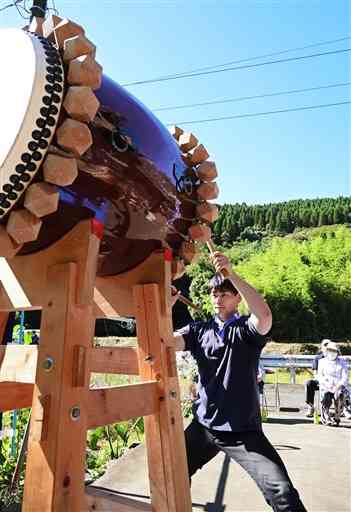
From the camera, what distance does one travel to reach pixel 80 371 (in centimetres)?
125

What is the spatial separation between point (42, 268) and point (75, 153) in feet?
1.32

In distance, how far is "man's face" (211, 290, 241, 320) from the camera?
2311 millimetres

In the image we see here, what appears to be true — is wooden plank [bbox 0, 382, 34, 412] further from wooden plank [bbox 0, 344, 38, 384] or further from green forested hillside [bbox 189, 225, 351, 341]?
green forested hillside [bbox 189, 225, 351, 341]

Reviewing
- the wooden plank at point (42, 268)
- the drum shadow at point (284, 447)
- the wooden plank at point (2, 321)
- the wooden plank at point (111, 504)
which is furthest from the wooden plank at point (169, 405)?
the drum shadow at point (284, 447)

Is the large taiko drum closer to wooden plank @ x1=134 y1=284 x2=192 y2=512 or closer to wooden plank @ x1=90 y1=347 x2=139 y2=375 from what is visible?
wooden plank @ x1=134 y1=284 x2=192 y2=512

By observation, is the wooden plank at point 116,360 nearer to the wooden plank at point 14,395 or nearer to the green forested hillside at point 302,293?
the wooden plank at point 14,395

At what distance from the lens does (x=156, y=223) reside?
1594 mm

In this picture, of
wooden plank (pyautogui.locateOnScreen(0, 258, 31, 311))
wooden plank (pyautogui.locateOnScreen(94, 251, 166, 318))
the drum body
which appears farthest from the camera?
wooden plank (pyautogui.locateOnScreen(94, 251, 166, 318))

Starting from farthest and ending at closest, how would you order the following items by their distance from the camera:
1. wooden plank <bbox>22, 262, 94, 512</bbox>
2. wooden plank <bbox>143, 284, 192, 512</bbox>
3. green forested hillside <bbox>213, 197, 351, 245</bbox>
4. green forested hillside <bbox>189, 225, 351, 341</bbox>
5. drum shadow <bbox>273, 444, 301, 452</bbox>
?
1. green forested hillside <bbox>213, 197, 351, 245</bbox>
2. green forested hillside <bbox>189, 225, 351, 341</bbox>
3. drum shadow <bbox>273, 444, 301, 452</bbox>
4. wooden plank <bbox>143, 284, 192, 512</bbox>
5. wooden plank <bbox>22, 262, 94, 512</bbox>

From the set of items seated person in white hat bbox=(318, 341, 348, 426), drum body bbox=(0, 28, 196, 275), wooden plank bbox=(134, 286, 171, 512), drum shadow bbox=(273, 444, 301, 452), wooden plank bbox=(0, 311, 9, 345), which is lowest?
drum shadow bbox=(273, 444, 301, 452)

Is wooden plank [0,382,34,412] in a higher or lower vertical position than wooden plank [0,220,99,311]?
lower

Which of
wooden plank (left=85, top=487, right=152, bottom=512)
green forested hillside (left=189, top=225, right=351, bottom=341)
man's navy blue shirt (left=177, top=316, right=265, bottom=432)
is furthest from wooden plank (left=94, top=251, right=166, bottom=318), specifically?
green forested hillside (left=189, top=225, right=351, bottom=341)

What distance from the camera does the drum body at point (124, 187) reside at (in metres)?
1.33

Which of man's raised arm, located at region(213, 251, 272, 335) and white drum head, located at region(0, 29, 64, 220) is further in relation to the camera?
man's raised arm, located at region(213, 251, 272, 335)
